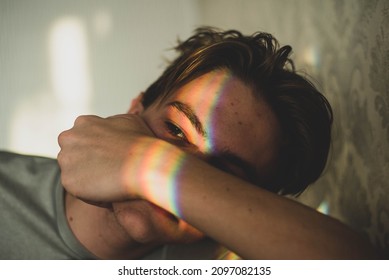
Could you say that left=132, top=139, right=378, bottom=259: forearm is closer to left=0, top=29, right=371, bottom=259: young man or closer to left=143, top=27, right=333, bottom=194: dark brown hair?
left=0, top=29, right=371, bottom=259: young man

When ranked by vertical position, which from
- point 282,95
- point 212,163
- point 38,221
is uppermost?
point 282,95

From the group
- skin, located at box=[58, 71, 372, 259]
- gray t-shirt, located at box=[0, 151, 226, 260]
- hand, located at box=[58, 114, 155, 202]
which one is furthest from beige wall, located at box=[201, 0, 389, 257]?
hand, located at box=[58, 114, 155, 202]

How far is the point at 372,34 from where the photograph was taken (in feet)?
2.01

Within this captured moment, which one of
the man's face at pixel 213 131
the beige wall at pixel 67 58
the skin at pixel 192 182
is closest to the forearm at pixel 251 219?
the skin at pixel 192 182

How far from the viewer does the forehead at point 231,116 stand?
0.59 meters

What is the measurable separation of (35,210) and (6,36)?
442mm

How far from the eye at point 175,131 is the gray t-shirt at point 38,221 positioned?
0.93ft

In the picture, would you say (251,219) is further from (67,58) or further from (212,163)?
(67,58)

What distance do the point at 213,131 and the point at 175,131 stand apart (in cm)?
7

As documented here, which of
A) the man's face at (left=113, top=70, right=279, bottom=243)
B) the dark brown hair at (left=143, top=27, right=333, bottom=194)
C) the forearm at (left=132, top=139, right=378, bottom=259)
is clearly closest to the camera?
the forearm at (left=132, top=139, right=378, bottom=259)

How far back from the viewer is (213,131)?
0.59 metres

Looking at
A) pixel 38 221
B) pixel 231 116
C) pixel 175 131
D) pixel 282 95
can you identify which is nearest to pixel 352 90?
pixel 282 95

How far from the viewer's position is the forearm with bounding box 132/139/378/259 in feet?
1.30
